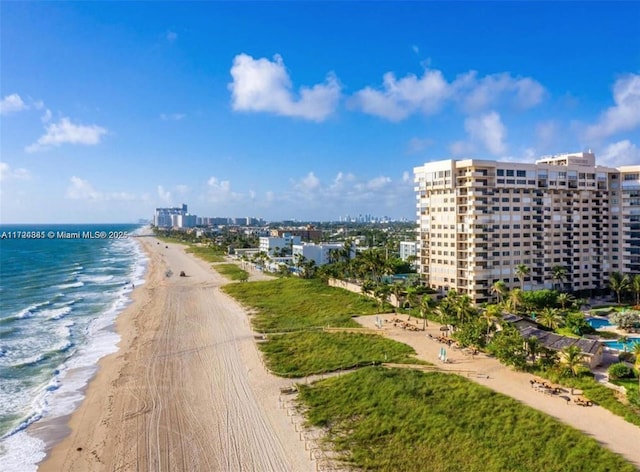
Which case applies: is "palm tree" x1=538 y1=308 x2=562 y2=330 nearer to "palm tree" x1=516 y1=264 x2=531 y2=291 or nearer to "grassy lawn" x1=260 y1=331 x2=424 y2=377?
"palm tree" x1=516 y1=264 x2=531 y2=291

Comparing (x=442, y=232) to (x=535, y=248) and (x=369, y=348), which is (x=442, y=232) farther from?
(x=369, y=348)

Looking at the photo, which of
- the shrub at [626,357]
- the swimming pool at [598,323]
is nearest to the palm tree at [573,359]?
the shrub at [626,357]

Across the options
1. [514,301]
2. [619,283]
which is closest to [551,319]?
[514,301]

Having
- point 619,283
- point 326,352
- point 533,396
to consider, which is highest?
point 619,283

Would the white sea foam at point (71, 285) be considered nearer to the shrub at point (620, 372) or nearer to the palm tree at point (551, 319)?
the palm tree at point (551, 319)

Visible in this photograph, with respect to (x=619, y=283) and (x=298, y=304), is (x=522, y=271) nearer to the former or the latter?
(x=619, y=283)

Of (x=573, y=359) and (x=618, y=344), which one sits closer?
(x=573, y=359)
